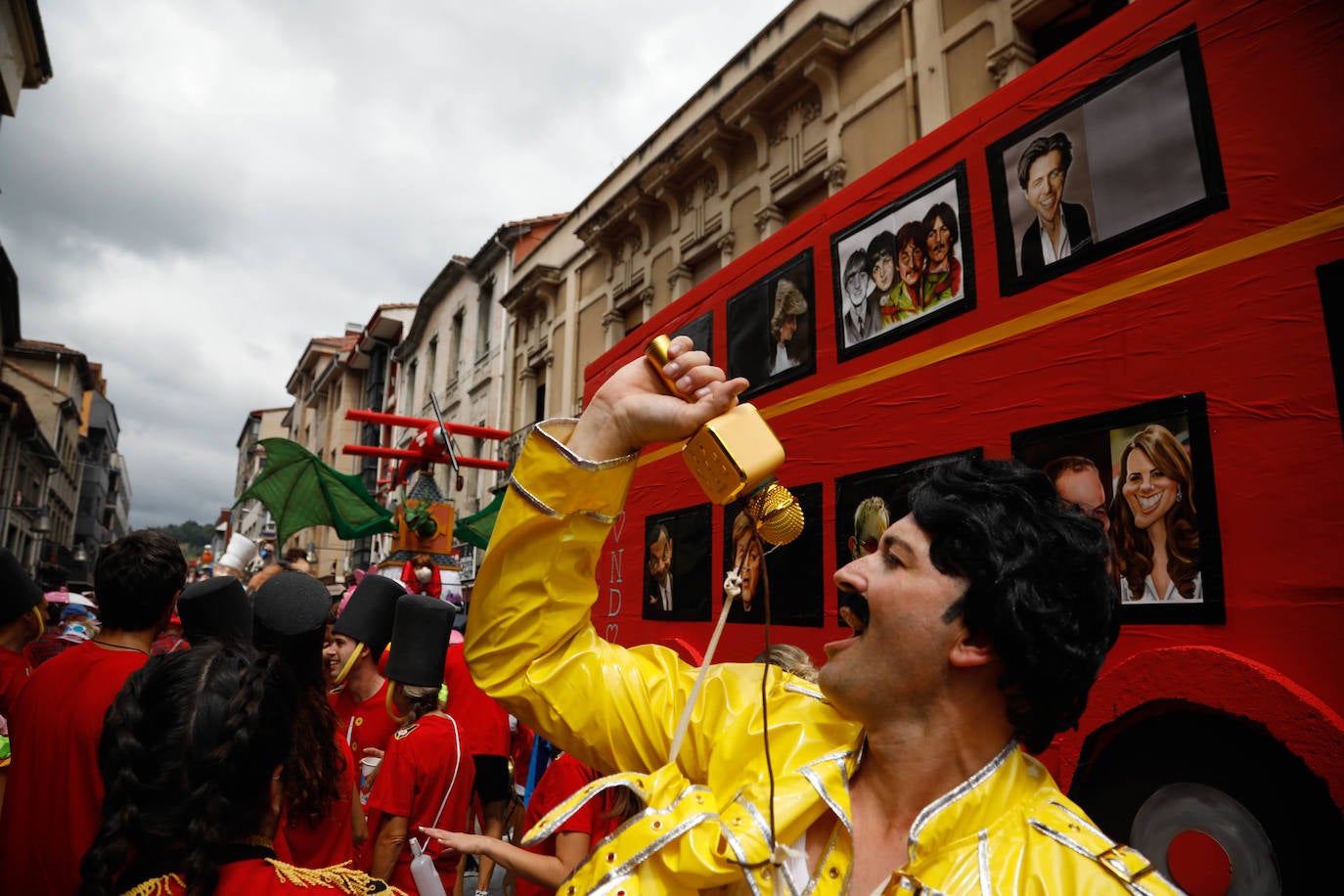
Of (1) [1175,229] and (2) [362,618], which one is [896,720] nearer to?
(1) [1175,229]

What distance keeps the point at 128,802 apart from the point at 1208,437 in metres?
2.74

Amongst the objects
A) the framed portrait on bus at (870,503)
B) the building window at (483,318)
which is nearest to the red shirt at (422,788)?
the framed portrait on bus at (870,503)

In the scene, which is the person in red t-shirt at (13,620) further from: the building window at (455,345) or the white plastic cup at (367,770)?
the building window at (455,345)

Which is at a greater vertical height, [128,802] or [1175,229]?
[1175,229]

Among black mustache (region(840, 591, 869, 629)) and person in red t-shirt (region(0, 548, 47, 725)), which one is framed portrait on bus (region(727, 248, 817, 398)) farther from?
person in red t-shirt (region(0, 548, 47, 725))

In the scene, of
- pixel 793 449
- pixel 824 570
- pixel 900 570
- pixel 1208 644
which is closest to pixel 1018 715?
pixel 900 570

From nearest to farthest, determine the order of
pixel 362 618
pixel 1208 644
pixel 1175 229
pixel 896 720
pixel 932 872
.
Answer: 1. pixel 932 872
2. pixel 896 720
3. pixel 1208 644
4. pixel 1175 229
5. pixel 362 618

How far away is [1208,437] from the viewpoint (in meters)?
2.24

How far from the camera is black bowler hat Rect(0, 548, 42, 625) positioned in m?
3.77

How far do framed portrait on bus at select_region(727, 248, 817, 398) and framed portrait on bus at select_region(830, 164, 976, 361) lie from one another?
20 centimetres

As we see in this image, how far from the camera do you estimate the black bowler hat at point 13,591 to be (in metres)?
3.77

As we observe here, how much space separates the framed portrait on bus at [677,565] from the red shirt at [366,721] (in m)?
1.60

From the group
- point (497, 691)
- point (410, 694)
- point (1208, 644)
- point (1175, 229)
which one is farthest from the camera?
point (410, 694)

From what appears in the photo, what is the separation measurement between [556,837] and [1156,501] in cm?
239
